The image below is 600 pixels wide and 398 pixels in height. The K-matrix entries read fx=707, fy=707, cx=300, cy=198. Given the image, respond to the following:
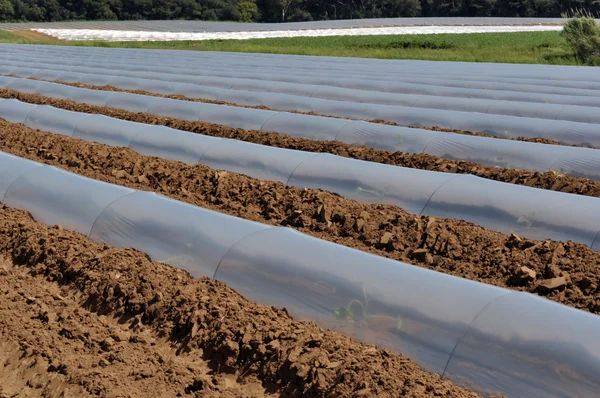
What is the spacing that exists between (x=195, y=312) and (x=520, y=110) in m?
7.15

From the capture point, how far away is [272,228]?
4836mm

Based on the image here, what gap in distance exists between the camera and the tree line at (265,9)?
5966 centimetres

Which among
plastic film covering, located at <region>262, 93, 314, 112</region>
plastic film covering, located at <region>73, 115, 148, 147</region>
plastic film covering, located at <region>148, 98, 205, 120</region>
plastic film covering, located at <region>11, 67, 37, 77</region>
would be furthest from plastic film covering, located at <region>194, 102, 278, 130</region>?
plastic film covering, located at <region>11, 67, 37, 77</region>

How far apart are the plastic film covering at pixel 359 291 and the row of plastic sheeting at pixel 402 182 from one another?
62.4 inches

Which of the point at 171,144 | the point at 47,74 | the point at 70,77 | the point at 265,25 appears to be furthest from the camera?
the point at 265,25

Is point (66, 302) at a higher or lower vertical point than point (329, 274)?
lower

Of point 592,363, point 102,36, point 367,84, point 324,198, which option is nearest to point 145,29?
point 102,36

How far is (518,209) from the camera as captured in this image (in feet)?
17.8

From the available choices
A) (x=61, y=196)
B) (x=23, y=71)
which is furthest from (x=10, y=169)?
(x=23, y=71)

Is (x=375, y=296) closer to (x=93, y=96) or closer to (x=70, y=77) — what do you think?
(x=93, y=96)

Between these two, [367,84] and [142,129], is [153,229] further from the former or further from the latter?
[367,84]

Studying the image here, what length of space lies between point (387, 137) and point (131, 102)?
5.24 metres

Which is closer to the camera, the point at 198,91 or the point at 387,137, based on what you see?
the point at 387,137

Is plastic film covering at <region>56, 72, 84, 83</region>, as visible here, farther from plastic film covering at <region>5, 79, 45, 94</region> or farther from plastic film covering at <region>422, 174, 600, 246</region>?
plastic film covering at <region>422, 174, 600, 246</region>
